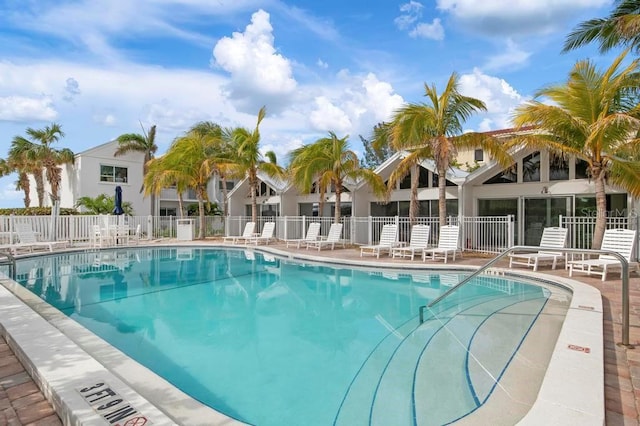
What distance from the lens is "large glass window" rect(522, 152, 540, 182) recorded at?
51.3ft

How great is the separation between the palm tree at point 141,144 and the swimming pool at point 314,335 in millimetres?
20029

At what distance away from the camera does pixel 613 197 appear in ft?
45.8

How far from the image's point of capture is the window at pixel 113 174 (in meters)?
30.2

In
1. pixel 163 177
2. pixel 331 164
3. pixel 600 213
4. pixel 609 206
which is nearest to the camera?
pixel 600 213

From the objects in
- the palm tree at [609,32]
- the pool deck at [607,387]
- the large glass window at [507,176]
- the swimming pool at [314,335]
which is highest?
the palm tree at [609,32]

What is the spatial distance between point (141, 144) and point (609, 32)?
2901 centimetres

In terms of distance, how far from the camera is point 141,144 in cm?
3047

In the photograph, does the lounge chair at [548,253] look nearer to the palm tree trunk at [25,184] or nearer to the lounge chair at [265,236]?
the lounge chair at [265,236]

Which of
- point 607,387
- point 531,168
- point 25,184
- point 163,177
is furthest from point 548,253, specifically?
point 25,184

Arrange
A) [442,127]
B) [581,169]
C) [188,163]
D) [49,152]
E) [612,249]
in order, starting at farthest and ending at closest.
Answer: [49,152] → [188,163] → [581,169] → [442,127] → [612,249]

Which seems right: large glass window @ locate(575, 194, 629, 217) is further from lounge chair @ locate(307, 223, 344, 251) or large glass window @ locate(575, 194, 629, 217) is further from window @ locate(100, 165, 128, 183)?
window @ locate(100, 165, 128, 183)

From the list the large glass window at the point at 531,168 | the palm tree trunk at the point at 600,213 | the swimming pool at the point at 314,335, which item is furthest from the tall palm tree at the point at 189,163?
the palm tree trunk at the point at 600,213

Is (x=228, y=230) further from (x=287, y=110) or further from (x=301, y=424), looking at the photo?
(x=301, y=424)

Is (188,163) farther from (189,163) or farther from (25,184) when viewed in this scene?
(25,184)
